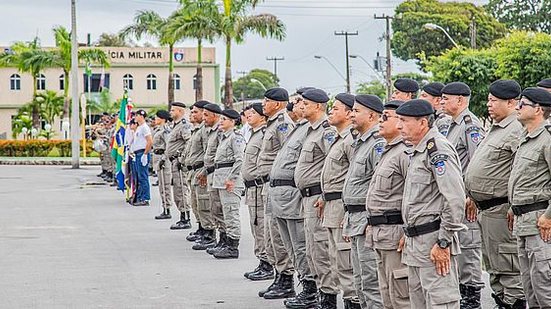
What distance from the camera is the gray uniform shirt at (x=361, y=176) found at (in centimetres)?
734

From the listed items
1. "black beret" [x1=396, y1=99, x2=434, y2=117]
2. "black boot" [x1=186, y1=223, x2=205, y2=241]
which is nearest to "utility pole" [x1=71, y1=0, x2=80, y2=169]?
"black boot" [x1=186, y1=223, x2=205, y2=241]

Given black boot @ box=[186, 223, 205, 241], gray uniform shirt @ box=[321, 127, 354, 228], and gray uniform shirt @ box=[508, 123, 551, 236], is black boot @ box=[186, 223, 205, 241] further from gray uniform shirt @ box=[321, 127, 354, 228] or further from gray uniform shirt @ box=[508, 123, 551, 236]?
gray uniform shirt @ box=[508, 123, 551, 236]

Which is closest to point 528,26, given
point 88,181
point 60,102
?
point 60,102

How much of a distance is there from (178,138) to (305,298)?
20.5 feet

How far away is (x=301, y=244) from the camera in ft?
29.9

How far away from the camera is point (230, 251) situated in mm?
12102

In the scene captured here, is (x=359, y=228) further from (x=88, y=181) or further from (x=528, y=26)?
(x=528, y=26)

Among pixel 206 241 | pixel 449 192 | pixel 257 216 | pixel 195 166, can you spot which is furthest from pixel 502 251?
pixel 195 166

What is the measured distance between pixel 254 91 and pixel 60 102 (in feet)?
201

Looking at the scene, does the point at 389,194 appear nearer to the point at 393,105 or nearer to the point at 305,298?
the point at 393,105

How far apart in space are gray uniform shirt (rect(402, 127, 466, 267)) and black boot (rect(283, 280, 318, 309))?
106 inches

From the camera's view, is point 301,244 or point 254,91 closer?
point 301,244

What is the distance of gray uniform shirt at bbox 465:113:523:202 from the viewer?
7789mm

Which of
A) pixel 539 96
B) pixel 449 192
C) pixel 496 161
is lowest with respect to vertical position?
pixel 449 192
